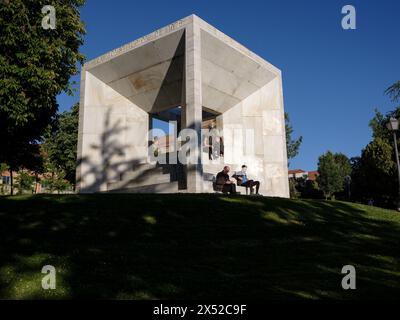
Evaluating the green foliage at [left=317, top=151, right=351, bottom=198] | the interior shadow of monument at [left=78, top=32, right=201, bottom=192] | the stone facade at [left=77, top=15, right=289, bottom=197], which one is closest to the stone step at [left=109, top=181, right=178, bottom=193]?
the stone facade at [left=77, top=15, right=289, bottom=197]

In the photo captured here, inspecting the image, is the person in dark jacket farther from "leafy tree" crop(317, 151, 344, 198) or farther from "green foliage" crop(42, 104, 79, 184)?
"leafy tree" crop(317, 151, 344, 198)

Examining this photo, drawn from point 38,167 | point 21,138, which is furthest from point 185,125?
point 38,167

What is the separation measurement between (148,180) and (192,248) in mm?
12419

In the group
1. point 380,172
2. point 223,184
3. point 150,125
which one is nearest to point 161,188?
point 223,184

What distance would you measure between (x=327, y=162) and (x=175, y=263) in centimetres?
6438

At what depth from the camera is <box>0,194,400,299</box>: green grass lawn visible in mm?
6121

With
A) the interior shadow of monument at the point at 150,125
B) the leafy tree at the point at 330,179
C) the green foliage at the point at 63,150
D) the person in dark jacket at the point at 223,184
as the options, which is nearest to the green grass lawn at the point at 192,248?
the person in dark jacket at the point at 223,184

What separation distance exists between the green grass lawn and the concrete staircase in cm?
482

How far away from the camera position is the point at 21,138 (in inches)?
1009

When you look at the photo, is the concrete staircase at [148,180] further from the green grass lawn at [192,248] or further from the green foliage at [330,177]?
the green foliage at [330,177]

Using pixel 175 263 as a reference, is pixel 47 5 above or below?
above

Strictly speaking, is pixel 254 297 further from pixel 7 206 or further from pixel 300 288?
pixel 7 206

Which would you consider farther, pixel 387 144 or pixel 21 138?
pixel 387 144
